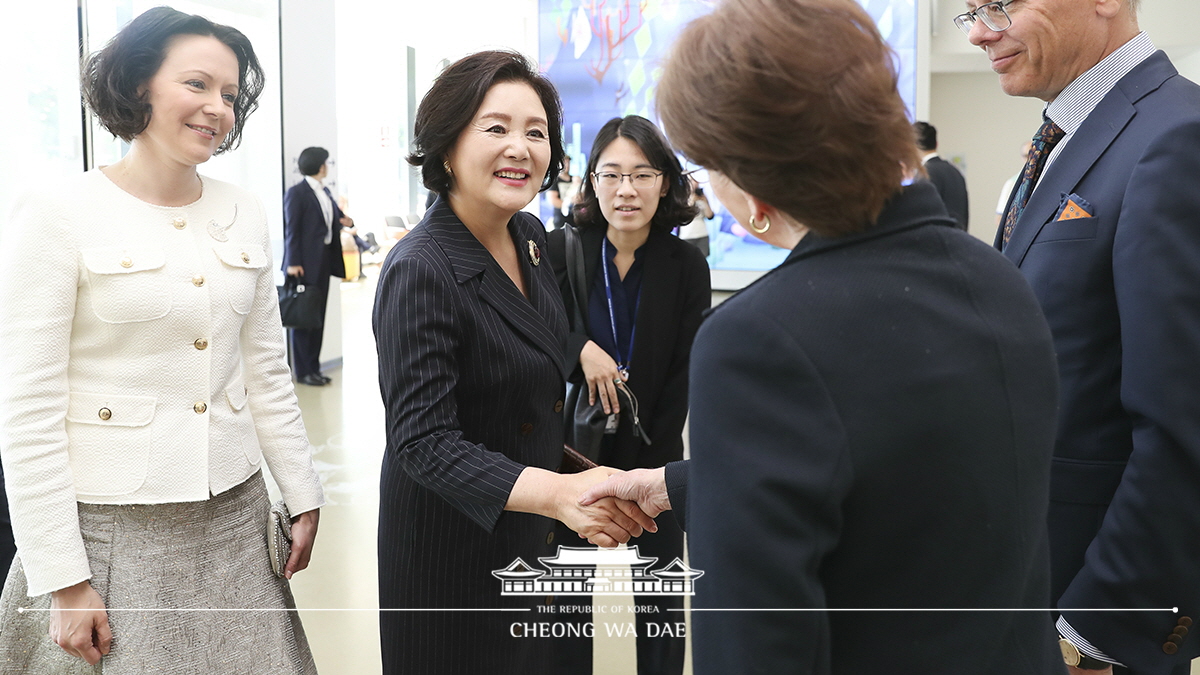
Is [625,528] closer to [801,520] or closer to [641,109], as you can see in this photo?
[801,520]

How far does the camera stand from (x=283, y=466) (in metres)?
1.94

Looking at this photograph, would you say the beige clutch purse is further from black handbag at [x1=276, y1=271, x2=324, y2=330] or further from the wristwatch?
black handbag at [x1=276, y1=271, x2=324, y2=330]

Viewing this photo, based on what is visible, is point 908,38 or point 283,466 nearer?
point 283,466

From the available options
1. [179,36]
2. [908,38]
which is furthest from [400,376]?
[908,38]

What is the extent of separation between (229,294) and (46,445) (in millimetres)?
416

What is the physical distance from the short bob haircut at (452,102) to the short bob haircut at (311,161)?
5.95m

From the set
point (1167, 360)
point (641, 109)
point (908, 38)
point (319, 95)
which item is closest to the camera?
point (1167, 360)

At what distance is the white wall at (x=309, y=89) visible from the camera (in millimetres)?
7594

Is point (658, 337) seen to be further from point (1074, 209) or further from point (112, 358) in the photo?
point (112, 358)

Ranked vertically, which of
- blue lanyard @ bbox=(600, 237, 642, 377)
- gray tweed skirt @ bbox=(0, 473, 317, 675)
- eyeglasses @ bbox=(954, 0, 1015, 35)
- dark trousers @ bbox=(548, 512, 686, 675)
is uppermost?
eyeglasses @ bbox=(954, 0, 1015, 35)

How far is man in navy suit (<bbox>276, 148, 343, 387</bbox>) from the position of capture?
23.9 feet

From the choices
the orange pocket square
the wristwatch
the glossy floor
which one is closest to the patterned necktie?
the orange pocket square

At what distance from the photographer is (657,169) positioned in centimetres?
281

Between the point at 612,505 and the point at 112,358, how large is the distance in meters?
0.96
